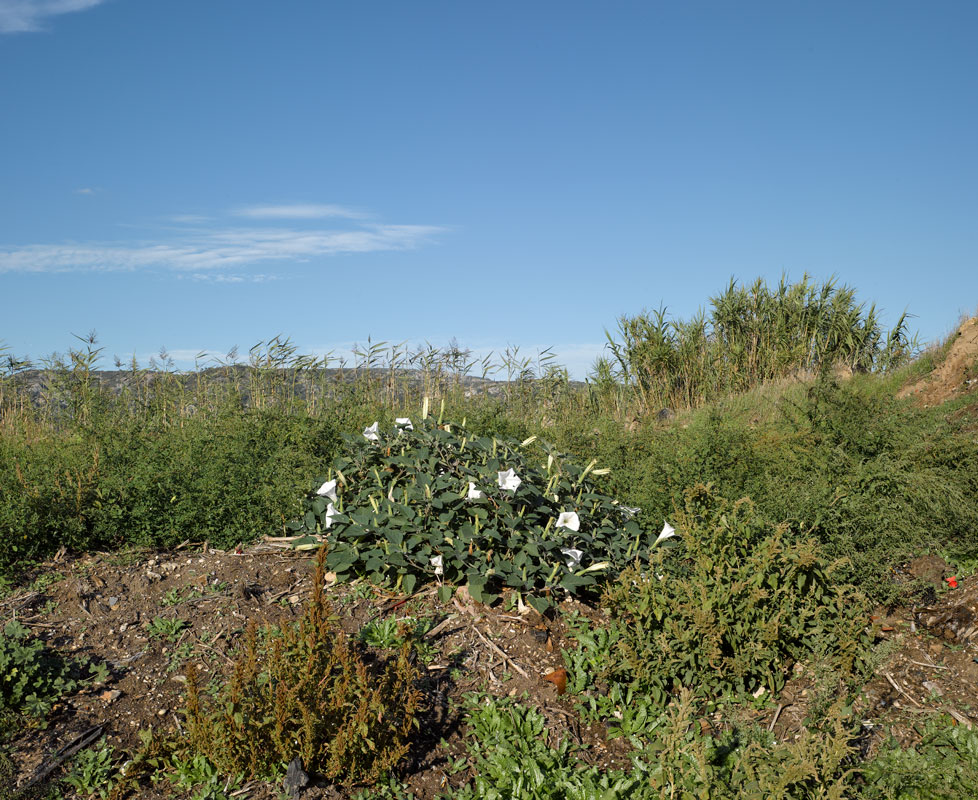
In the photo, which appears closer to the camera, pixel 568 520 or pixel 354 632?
pixel 354 632

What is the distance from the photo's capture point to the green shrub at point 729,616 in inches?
114

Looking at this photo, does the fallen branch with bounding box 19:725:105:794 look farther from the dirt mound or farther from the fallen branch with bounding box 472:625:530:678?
the dirt mound

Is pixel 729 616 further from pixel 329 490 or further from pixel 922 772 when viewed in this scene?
pixel 329 490

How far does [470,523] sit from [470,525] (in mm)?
74

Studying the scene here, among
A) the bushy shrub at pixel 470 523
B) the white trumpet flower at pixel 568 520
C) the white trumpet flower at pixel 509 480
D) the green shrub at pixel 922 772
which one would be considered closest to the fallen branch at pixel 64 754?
the bushy shrub at pixel 470 523

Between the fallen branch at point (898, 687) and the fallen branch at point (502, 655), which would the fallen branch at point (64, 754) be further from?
the fallen branch at point (898, 687)

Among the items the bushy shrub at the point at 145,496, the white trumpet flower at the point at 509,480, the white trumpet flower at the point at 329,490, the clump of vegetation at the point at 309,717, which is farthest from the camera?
the bushy shrub at the point at 145,496

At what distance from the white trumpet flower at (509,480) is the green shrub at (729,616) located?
0.65 metres

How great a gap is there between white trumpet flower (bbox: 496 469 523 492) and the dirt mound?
23.1 feet

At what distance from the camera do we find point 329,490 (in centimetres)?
375

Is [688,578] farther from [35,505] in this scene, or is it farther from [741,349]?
[741,349]

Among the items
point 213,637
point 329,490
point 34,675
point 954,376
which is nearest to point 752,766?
point 213,637

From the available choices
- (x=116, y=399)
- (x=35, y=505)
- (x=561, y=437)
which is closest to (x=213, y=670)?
(x=35, y=505)

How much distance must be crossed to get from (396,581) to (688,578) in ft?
4.55
